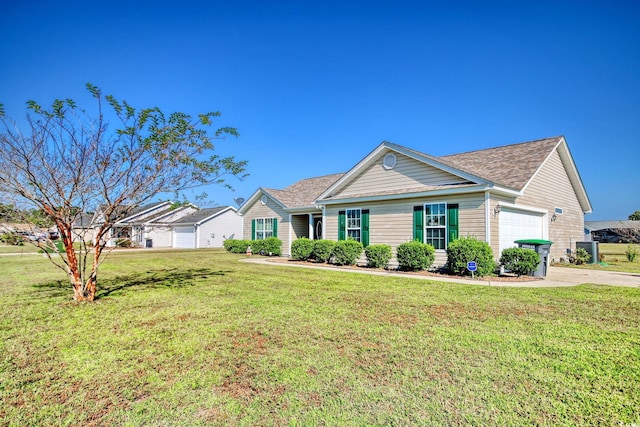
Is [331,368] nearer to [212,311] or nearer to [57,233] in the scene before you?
[212,311]

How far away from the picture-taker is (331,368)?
3477 mm

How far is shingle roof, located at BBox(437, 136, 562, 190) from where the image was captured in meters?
12.4

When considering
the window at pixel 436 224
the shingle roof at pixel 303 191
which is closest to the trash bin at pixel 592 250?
the window at pixel 436 224

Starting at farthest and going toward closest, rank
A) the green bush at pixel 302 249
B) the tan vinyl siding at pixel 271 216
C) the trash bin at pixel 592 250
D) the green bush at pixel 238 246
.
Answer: the green bush at pixel 238 246
the tan vinyl siding at pixel 271 216
the green bush at pixel 302 249
the trash bin at pixel 592 250

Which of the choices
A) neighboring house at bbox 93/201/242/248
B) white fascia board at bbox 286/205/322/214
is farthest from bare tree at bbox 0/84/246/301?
neighboring house at bbox 93/201/242/248

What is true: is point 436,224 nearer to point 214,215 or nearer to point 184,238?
point 214,215

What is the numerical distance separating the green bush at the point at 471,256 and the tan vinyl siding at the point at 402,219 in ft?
3.19

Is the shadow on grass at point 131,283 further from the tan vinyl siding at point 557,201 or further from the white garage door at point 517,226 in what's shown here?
the tan vinyl siding at point 557,201

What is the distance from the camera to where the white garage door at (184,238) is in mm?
33500

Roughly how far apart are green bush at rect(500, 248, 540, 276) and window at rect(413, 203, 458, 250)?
→ 1.76 meters

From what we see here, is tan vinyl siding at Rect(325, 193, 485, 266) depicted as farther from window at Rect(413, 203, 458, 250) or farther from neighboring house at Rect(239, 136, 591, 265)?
window at Rect(413, 203, 458, 250)

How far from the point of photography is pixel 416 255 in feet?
38.1

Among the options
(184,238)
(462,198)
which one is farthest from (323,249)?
(184,238)

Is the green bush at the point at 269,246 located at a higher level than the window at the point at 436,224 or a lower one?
lower
